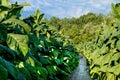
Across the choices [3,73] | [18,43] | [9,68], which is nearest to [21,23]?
[18,43]

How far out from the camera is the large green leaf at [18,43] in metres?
5.03

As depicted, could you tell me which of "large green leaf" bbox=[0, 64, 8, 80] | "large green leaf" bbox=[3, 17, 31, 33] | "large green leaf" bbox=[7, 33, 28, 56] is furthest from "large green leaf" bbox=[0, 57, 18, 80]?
"large green leaf" bbox=[3, 17, 31, 33]

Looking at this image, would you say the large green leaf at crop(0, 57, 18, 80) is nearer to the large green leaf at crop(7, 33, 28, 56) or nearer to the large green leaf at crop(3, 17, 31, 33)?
the large green leaf at crop(7, 33, 28, 56)

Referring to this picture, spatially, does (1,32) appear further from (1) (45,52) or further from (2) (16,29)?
(1) (45,52)

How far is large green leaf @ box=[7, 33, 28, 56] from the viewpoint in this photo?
16.5 feet

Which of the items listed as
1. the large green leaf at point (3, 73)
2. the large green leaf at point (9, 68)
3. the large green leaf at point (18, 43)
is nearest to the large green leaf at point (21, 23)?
the large green leaf at point (18, 43)

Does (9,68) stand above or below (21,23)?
below

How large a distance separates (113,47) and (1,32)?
463 cm

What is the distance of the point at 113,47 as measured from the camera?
9273 millimetres

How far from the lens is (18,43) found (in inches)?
200

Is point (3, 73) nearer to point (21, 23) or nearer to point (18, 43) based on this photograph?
point (18, 43)

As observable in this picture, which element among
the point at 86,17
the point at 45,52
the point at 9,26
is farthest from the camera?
the point at 86,17

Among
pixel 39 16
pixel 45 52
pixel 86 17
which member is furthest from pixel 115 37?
pixel 86 17

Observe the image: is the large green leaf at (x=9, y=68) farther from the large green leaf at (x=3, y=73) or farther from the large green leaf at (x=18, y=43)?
the large green leaf at (x=18, y=43)
